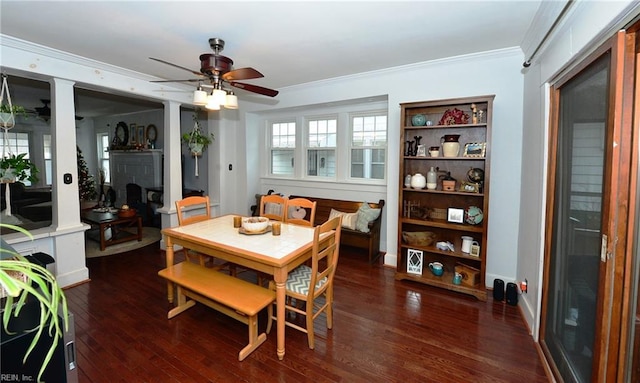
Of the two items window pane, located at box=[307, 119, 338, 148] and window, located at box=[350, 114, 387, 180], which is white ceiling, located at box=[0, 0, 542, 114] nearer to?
window, located at box=[350, 114, 387, 180]

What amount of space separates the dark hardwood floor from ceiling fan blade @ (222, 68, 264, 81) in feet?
6.77

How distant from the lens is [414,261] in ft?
11.1

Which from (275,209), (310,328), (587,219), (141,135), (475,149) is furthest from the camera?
(141,135)

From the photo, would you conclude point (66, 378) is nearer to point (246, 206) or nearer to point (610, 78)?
point (610, 78)

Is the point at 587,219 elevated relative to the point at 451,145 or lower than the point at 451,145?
lower

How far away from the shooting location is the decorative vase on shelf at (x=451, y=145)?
10.2ft

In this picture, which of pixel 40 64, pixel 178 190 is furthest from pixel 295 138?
pixel 40 64

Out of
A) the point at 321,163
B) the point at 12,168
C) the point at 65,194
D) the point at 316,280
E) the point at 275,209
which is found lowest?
the point at 316,280

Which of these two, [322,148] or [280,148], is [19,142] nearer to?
[280,148]

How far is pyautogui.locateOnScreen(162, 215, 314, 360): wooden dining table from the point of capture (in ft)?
6.73

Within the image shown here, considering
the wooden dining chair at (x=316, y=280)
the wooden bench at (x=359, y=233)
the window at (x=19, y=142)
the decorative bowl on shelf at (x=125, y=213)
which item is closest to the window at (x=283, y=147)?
the wooden bench at (x=359, y=233)

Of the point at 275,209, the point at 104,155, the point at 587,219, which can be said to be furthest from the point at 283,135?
the point at 104,155

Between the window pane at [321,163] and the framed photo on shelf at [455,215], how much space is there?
80.1 inches

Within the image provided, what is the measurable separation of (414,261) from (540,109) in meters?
1.92
